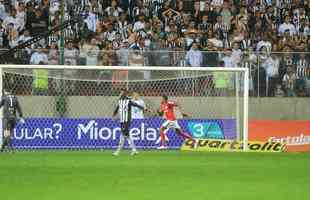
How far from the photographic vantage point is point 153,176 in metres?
15.9

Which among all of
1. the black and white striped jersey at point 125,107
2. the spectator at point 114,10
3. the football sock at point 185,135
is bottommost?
the football sock at point 185,135

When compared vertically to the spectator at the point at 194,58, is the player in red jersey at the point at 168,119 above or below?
below

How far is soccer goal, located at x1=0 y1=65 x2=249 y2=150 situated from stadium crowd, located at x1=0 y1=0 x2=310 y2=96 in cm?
58

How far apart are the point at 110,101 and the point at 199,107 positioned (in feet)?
9.36

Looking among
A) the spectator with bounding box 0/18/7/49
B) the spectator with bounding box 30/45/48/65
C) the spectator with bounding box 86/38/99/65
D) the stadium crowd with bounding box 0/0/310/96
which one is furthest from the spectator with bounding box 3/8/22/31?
the spectator with bounding box 86/38/99/65

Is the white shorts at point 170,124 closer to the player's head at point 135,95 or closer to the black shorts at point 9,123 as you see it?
the player's head at point 135,95

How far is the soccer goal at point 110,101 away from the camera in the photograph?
2473 centimetres

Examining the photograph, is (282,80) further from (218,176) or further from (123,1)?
(218,176)

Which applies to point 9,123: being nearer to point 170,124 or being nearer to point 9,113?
point 9,113

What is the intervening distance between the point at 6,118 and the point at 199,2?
28.8ft

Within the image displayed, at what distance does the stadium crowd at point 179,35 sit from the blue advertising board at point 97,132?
185cm

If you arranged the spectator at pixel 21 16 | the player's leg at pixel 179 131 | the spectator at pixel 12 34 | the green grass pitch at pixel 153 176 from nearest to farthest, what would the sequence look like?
the green grass pitch at pixel 153 176
the player's leg at pixel 179 131
the spectator at pixel 12 34
the spectator at pixel 21 16

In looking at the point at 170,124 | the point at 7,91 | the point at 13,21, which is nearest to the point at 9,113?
the point at 7,91

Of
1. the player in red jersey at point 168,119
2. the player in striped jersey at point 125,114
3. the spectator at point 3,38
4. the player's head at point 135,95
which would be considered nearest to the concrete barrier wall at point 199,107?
the player's head at point 135,95
